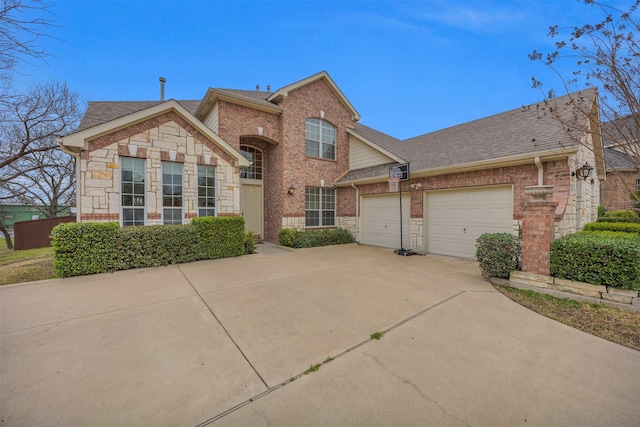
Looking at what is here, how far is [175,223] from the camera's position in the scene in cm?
803

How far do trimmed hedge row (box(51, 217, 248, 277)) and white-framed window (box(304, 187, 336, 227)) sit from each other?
13.9 ft

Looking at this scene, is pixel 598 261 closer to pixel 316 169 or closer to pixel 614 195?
pixel 316 169

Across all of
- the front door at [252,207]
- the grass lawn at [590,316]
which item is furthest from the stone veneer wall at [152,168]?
the grass lawn at [590,316]

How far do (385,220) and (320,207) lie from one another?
11.2ft

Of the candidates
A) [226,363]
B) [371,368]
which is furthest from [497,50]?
[226,363]

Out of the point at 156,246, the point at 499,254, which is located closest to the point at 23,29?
the point at 156,246

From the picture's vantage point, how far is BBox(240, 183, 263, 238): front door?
1200 centimetres

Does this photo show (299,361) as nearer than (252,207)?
Yes

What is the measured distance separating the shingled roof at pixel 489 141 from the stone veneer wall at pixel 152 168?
5.91m

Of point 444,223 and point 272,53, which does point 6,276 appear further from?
point 272,53

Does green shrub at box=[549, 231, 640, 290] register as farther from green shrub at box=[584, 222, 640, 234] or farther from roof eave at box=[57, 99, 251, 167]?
roof eave at box=[57, 99, 251, 167]

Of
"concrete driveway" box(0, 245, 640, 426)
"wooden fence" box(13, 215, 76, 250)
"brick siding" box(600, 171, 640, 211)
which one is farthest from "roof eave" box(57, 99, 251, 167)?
"brick siding" box(600, 171, 640, 211)

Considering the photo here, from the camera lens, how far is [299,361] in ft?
8.68

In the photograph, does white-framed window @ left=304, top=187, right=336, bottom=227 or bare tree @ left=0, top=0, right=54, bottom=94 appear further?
white-framed window @ left=304, top=187, right=336, bottom=227
